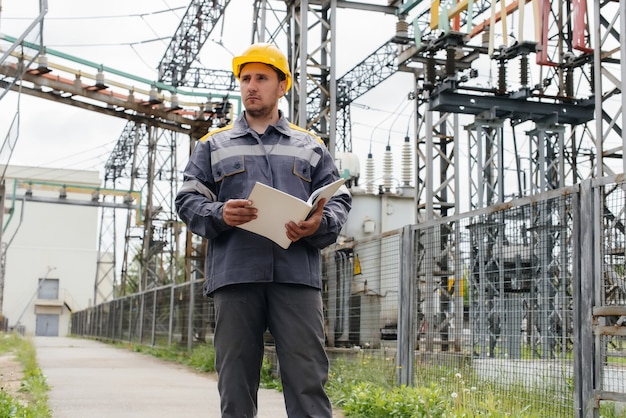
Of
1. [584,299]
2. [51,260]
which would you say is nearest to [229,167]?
[584,299]

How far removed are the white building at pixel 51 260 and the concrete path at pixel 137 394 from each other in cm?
5378

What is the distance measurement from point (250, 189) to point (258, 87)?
42 centimetres

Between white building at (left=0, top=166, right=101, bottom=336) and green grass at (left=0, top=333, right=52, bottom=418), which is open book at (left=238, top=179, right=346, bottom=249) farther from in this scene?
white building at (left=0, top=166, right=101, bottom=336)

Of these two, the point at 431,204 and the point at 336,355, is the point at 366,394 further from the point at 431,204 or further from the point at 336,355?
the point at 431,204

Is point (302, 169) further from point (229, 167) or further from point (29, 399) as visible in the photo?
point (29, 399)

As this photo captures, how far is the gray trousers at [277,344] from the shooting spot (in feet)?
11.4

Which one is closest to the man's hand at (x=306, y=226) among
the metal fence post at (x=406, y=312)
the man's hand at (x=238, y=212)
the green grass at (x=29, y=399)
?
the man's hand at (x=238, y=212)

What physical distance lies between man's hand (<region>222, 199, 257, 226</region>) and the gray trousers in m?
0.33

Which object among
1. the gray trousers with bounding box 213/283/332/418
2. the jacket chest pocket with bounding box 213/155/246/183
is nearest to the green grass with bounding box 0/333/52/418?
the gray trousers with bounding box 213/283/332/418

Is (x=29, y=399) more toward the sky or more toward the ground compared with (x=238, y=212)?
more toward the ground

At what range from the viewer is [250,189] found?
11.7ft

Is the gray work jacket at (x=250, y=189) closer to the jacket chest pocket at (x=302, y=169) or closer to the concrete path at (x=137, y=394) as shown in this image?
the jacket chest pocket at (x=302, y=169)

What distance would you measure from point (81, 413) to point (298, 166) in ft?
14.1

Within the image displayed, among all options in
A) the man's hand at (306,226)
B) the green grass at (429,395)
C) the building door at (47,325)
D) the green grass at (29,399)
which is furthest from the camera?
the building door at (47,325)
